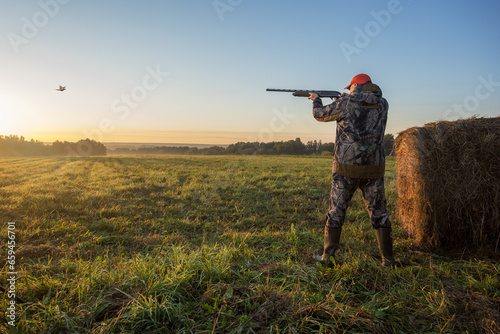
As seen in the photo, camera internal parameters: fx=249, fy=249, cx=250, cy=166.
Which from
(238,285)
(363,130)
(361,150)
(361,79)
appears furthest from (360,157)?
(238,285)

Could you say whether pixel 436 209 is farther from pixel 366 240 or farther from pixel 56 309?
pixel 56 309

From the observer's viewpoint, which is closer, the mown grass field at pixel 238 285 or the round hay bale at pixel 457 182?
the mown grass field at pixel 238 285

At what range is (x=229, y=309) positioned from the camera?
2670 millimetres

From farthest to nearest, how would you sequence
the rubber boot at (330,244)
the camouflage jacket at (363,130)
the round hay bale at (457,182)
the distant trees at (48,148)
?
1. the distant trees at (48,148)
2. the round hay bale at (457,182)
3. the rubber boot at (330,244)
4. the camouflage jacket at (363,130)

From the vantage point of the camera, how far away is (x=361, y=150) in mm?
3850

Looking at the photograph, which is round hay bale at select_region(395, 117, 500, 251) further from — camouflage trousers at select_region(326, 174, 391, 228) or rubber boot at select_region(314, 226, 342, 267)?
rubber boot at select_region(314, 226, 342, 267)

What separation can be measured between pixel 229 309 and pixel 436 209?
4137mm

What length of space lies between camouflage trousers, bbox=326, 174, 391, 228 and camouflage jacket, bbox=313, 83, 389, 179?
13 cm

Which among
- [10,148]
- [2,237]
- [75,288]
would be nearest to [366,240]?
Result: [75,288]

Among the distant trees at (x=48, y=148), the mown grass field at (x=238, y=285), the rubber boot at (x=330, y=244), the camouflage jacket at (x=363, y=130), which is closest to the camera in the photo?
the mown grass field at (x=238, y=285)

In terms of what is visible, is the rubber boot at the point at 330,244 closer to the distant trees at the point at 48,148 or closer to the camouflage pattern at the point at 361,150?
the camouflage pattern at the point at 361,150

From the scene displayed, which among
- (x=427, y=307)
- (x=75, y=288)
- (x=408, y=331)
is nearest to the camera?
(x=408, y=331)

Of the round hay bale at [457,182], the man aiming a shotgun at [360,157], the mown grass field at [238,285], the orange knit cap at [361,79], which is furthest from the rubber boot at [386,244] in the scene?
the orange knit cap at [361,79]

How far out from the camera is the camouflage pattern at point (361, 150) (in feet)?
12.5
